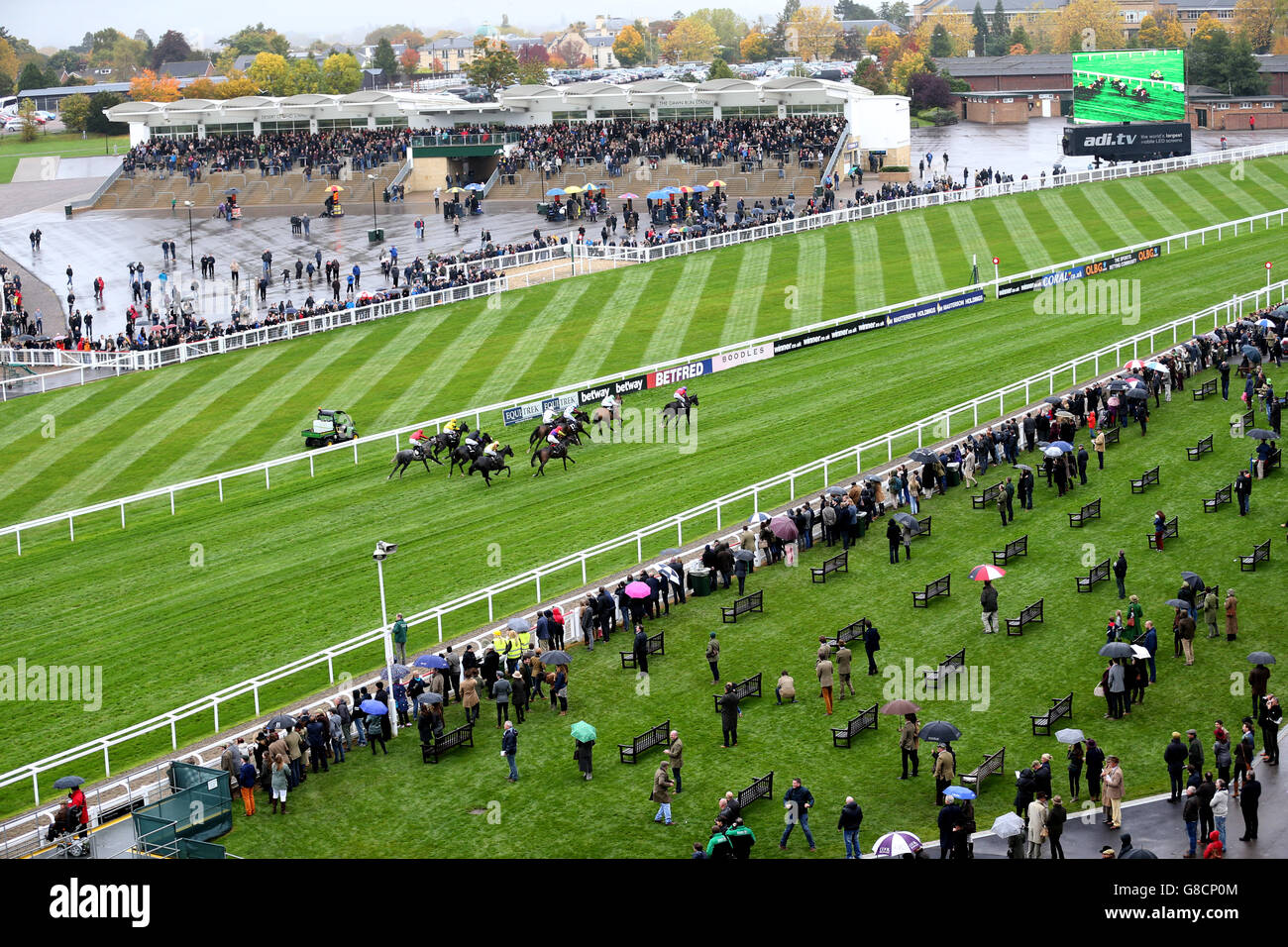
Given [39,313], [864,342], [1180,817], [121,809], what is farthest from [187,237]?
[1180,817]

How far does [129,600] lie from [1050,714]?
15966 millimetres

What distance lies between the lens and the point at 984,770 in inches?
706

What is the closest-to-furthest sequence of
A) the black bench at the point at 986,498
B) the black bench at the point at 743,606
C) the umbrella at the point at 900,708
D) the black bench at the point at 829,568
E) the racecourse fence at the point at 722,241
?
the umbrella at the point at 900,708 < the black bench at the point at 743,606 < the black bench at the point at 829,568 < the black bench at the point at 986,498 < the racecourse fence at the point at 722,241

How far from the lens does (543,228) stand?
214 ft

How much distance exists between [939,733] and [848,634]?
16.5 ft

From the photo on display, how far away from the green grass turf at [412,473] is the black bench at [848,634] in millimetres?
5487

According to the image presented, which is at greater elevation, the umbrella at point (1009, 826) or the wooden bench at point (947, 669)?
the umbrella at point (1009, 826)

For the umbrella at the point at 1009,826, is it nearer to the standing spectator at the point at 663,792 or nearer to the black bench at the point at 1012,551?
the standing spectator at the point at 663,792

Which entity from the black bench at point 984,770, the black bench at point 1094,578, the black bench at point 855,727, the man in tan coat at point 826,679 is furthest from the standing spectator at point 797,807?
the black bench at point 1094,578

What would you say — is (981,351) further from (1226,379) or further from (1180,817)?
(1180,817)

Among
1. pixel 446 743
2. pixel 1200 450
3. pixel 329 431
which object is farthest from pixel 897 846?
pixel 329 431

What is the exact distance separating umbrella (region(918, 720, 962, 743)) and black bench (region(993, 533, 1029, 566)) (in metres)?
8.24

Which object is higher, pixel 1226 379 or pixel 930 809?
pixel 1226 379

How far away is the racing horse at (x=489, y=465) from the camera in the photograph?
31953mm
